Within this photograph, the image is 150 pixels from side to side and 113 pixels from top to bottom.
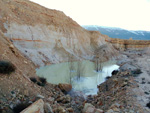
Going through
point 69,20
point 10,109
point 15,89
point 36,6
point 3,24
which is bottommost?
point 10,109

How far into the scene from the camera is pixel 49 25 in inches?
892

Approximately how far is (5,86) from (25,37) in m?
15.3

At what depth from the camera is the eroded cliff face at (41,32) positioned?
16359 mm

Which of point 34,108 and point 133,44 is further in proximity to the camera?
point 133,44

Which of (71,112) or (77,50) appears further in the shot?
(77,50)

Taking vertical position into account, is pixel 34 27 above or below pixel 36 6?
below

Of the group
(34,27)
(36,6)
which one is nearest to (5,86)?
(34,27)

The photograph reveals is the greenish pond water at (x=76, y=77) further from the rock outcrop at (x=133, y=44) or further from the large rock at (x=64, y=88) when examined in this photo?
the rock outcrop at (x=133, y=44)

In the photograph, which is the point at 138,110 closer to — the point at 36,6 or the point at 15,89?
the point at 15,89

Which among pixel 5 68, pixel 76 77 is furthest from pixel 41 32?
pixel 5 68

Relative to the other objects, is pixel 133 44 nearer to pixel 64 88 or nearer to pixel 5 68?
pixel 64 88

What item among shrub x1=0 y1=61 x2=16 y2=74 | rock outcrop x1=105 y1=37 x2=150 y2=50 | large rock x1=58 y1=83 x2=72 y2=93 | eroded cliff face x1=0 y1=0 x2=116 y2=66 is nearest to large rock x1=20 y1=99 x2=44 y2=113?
shrub x1=0 y1=61 x2=16 y2=74

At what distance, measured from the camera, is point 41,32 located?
20.6 metres

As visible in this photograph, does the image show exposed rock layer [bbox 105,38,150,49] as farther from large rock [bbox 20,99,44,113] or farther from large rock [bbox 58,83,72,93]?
large rock [bbox 20,99,44,113]
